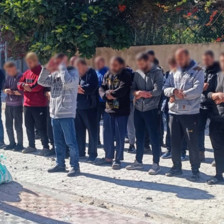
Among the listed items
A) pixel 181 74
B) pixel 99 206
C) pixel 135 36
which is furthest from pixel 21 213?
pixel 135 36

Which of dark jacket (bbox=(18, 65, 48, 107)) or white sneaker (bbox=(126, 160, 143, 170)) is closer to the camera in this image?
white sneaker (bbox=(126, 160, 143, 170))

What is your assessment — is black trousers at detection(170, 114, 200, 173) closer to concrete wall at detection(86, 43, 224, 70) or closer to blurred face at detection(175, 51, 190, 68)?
blurred face at detection(175, 51, 190, 68)

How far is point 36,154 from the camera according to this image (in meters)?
8.48

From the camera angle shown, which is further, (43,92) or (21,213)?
(43,92)

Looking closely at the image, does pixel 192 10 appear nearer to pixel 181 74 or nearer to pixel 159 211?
pixel 181 74

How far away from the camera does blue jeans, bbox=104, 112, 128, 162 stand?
705cm

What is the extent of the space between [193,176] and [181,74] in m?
1.59

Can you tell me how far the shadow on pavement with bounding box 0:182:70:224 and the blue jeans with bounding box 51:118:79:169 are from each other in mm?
913

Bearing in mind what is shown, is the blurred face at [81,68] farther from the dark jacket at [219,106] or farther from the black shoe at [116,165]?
the dark jacket at [219,106]

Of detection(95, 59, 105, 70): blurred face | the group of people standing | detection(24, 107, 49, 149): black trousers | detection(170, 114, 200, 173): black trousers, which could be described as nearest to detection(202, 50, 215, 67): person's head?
the group of people standing

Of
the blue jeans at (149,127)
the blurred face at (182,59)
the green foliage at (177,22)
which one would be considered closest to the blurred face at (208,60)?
the blurred face at (182,59)

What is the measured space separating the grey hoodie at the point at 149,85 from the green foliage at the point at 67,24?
15.2 feet

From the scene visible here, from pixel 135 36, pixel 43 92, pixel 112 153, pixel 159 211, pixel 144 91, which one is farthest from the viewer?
pixel 135 36

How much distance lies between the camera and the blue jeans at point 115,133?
7.05 m
